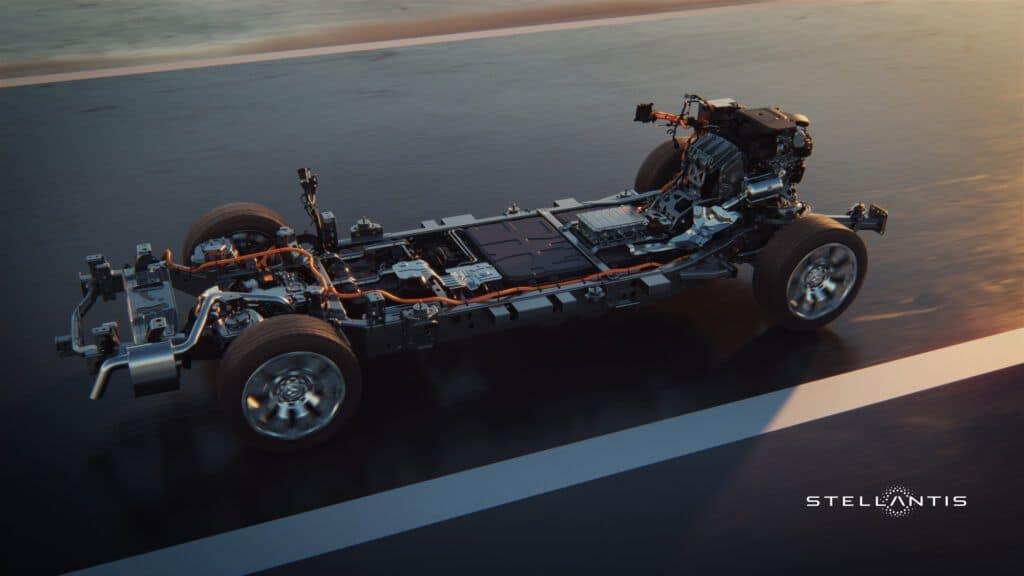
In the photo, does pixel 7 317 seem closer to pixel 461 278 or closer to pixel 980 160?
pixel 461 278

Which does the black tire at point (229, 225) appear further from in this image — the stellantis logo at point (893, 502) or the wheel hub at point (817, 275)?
the stellantis logo at point (893, 502)

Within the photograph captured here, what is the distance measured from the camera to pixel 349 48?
49.2ft

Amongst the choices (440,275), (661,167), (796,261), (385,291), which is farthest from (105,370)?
(661,167)

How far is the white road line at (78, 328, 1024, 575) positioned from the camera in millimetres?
5258

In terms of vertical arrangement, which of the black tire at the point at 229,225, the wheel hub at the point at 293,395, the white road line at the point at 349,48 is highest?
the white road line at the point at 349,48

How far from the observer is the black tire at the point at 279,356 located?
5.57 meters

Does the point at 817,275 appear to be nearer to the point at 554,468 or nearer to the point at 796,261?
the point at 796,261

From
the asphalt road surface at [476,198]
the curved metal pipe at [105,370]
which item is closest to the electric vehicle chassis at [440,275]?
the curved metal pipe at [105,370]

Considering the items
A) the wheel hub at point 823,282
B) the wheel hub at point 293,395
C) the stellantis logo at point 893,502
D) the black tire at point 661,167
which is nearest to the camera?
the stellantis logo at point 893,502

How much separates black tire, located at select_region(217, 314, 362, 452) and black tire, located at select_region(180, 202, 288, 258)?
170cm

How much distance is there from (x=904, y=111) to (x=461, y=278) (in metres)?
7.94

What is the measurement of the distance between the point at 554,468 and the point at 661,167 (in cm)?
346

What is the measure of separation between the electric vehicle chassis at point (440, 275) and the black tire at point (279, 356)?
0.04 feet

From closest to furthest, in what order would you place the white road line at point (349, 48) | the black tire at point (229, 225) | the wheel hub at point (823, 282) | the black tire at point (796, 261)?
the black tire at point (796, 261) < the wheel hub at point (823, 282) < the black tire at point (229, 225) < the white road line at point (349, 48)
